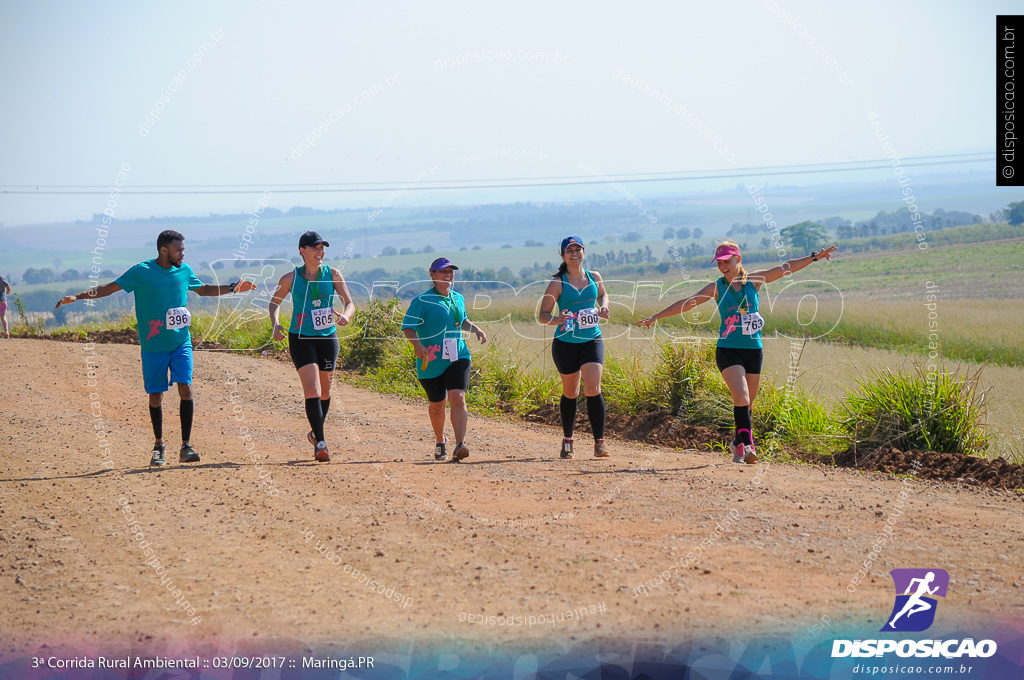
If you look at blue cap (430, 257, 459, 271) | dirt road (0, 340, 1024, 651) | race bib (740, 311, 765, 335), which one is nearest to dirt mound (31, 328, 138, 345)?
dirt road (0, 340, 1024, 651)

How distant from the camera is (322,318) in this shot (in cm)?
852

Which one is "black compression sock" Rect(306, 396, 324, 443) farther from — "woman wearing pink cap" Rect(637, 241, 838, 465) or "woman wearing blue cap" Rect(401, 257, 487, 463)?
"woman wearing pink cap" Rect(637, 241, 838, 465)

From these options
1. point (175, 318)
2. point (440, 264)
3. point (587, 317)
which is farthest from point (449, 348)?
point (175, 318)

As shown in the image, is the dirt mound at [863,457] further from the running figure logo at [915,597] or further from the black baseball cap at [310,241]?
the black baseball cap at [310,241]

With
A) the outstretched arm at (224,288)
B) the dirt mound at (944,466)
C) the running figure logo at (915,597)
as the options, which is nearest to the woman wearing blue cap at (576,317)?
the dirt mound at (944,466)

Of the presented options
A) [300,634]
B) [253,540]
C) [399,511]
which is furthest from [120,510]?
[300,634]

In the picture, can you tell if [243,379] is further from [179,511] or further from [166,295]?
[179,511]

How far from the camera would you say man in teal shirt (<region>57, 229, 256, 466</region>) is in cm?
819

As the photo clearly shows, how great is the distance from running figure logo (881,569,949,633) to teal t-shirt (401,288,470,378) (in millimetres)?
4439

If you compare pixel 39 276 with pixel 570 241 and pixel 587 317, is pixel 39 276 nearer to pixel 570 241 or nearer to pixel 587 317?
pixel 570 241

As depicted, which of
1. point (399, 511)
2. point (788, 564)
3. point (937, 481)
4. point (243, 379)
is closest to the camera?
point (788, 564)

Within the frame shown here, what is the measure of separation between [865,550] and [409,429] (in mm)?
6393

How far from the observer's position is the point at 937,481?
794 centimetres

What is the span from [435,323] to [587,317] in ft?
4.99
